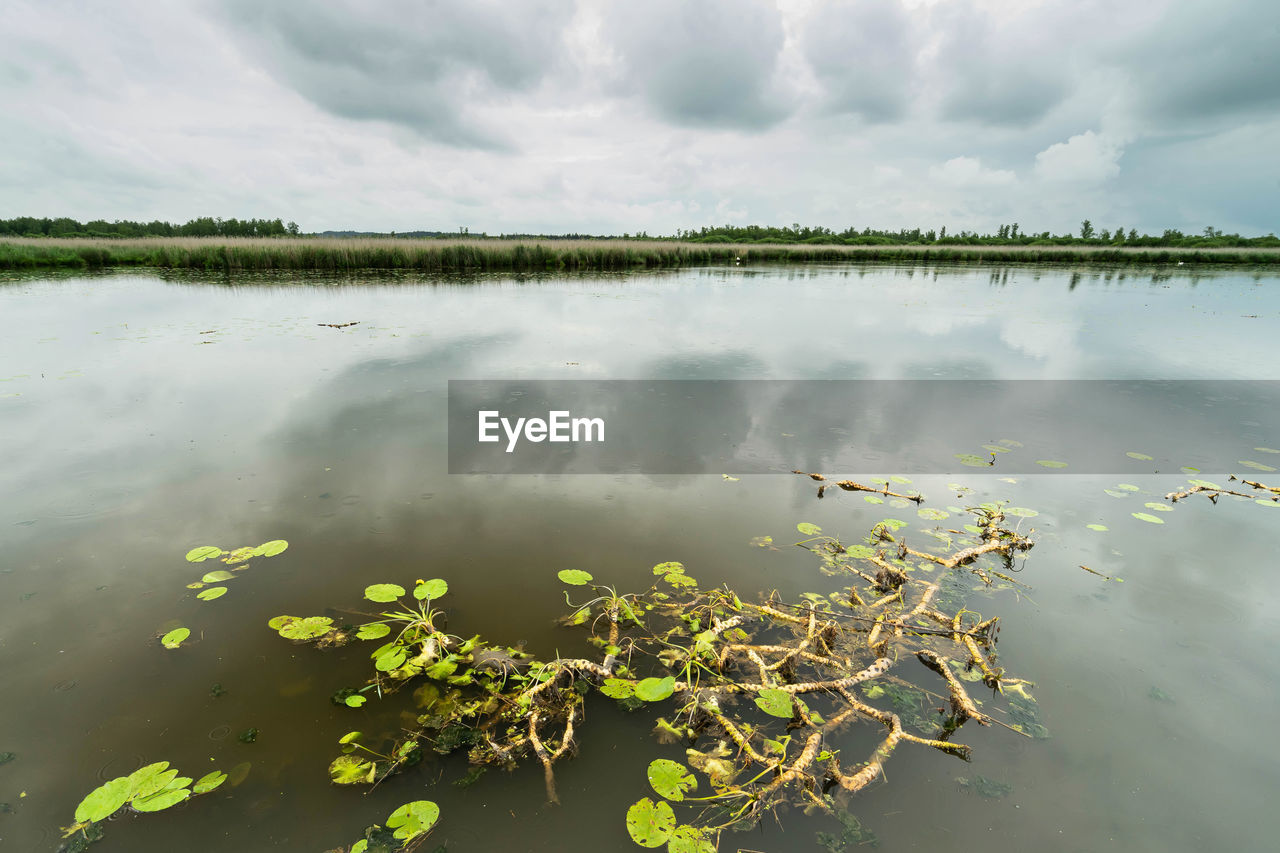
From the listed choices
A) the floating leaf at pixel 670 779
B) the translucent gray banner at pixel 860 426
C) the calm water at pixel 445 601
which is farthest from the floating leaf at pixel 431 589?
the translucent gray banner at pixel 860 426

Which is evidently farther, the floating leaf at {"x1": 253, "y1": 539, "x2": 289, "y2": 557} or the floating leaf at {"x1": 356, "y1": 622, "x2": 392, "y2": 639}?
the floating leaf at {"x1": 253, "y1": 539, "x2": 289, "y2": 557}

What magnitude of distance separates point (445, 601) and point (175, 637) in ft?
4.46

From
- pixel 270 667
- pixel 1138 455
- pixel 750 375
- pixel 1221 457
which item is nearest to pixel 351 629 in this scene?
pixel 270 667

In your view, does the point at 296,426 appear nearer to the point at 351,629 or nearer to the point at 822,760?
the point at 351,629

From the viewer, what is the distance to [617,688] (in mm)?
2396

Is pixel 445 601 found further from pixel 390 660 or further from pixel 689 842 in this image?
pixel 689 842

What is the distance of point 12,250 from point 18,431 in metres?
37.9

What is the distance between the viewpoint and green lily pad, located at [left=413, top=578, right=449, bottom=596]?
2869mm

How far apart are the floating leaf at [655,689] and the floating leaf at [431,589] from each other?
1356mm

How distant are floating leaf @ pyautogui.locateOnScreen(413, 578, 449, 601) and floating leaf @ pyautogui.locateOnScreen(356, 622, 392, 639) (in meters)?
0.22

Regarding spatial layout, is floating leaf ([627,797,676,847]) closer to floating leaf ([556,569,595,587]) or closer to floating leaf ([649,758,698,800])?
floating leaf ([649,758,698,800])

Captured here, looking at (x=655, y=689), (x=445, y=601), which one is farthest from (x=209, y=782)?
(x=655, y=689)

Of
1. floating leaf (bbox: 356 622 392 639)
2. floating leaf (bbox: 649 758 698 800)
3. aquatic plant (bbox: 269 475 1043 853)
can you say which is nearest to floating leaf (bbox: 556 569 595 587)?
aquatic plant (bbox: 269 475 1043 853)

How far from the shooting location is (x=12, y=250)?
1080 inches
